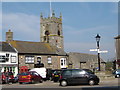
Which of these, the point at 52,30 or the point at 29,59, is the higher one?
the point at 52,30

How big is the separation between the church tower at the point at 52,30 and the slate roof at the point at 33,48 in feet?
108

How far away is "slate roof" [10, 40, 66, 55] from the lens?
150 ft

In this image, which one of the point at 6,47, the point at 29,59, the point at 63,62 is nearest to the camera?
the point at 6,47

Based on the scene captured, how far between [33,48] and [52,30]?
127 ft

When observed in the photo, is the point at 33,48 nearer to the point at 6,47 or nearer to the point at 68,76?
the point at 6,47

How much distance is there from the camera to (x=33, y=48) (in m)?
48.0

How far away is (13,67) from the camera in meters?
42.5

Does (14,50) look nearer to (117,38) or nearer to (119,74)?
(119,74)

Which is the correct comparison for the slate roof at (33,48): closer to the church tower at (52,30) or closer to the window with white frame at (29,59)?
the window with white frame at (29,59)

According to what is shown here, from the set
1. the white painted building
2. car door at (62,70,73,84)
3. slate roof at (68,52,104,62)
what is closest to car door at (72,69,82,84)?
car door at (62,70,73,84)

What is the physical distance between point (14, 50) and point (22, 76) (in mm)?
19436

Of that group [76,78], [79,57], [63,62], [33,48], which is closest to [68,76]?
[76,78]

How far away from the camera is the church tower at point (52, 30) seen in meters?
85.6

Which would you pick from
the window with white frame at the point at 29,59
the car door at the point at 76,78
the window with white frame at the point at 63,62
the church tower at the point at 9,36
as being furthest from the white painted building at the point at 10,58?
the car door at the point at 76,78
